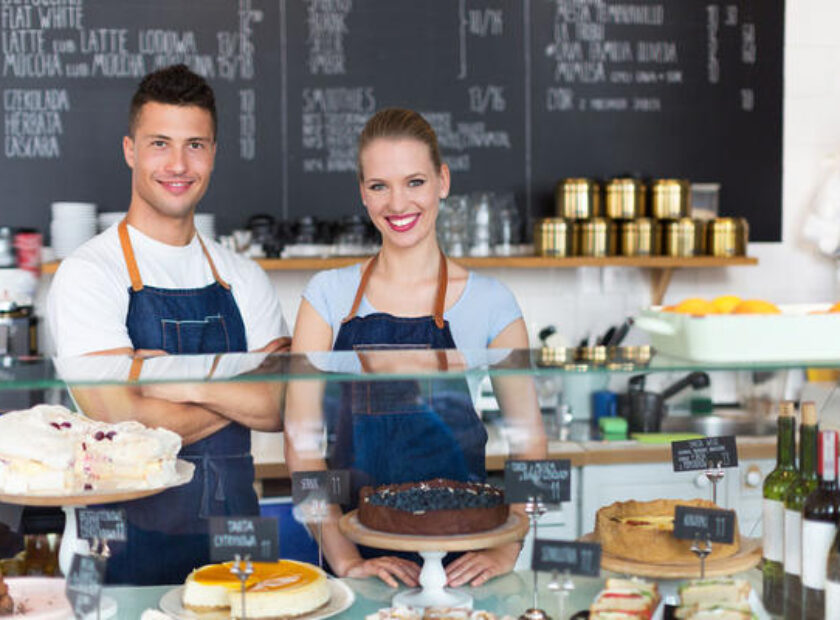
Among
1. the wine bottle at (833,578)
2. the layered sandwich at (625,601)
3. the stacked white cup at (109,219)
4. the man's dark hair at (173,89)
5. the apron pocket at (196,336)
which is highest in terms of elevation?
the man's dark hair at (173,89)

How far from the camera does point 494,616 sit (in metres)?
1.79

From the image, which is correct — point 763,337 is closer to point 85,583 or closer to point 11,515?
point 85,583

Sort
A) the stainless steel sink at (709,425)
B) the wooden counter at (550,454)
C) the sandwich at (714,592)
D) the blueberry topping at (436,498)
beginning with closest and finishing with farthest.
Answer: the sandwich at (714,592) → the blueberry topping at (436,498) → the wooden counter at (550,454) → the stainless steel sink at (709,425)

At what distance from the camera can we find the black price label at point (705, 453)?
1961mm

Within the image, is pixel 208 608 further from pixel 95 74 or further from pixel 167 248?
pixel 95 74

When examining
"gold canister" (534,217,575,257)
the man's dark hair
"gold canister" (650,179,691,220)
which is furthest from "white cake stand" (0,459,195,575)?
"gold canister" (650,179,691,220)

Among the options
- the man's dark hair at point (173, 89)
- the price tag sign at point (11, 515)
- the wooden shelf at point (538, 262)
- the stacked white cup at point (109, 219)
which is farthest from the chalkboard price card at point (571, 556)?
the stacked white cup at point (109, 219)

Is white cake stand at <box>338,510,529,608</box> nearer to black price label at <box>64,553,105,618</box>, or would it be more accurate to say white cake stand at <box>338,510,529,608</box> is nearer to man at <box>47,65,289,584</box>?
black price label at <box>64,553,105,618</box>

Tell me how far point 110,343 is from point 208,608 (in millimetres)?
803

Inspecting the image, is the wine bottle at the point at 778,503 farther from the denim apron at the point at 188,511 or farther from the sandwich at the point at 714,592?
the denim apron at the point at 188,511

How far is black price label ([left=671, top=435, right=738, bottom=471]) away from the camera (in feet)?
6.43

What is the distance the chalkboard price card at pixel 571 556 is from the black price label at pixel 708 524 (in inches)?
8.6

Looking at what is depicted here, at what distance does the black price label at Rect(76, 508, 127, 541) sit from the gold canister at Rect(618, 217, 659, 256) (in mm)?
2786

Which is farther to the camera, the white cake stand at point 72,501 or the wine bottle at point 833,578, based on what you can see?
the white cake stand at point 72,501
